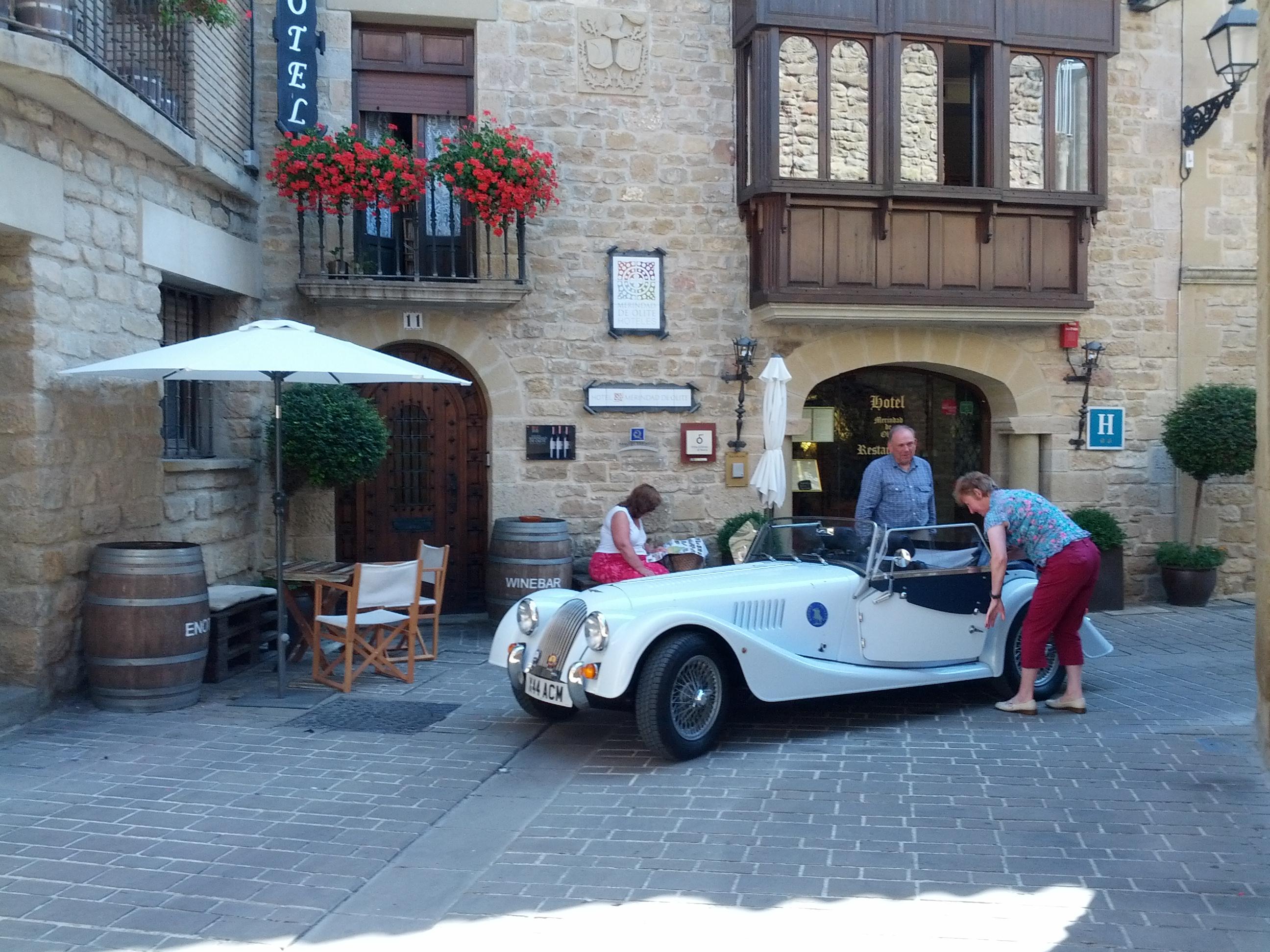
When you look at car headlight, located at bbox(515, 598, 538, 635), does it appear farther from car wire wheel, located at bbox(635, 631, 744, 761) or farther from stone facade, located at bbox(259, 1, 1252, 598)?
stone facade, located at bbox(259, 1, 1252, 598)

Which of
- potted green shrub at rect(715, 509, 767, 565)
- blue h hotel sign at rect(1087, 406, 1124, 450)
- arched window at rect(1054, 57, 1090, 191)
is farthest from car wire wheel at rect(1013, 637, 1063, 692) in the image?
arched window at rect(1054, 57, 1090, 191)

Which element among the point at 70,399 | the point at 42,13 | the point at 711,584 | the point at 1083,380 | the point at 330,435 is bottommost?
the point at 711,584

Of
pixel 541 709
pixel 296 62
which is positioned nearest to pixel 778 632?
pixel 541 709

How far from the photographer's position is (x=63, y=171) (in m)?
6.87

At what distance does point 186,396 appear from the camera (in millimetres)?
9094

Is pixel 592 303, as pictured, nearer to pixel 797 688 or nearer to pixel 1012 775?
pixel 797 688

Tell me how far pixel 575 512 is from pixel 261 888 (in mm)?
6429

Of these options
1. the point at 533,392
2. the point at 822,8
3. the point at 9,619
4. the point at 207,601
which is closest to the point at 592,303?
the point at 533,392

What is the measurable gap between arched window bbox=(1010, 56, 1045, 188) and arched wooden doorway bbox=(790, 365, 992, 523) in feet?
6.69

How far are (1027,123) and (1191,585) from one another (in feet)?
14.5

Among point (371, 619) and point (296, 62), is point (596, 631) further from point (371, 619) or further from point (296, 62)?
point (296, 62)

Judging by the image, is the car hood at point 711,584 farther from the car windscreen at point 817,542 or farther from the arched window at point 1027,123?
the arched window at point 1027,123

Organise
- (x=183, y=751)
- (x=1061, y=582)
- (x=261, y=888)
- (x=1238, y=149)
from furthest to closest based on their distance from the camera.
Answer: (x=1238, y=149) → (x=1061, y=582) → (x=183, y=751) → (x=261, y=888)

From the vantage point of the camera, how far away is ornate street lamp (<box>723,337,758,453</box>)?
10.5 m
